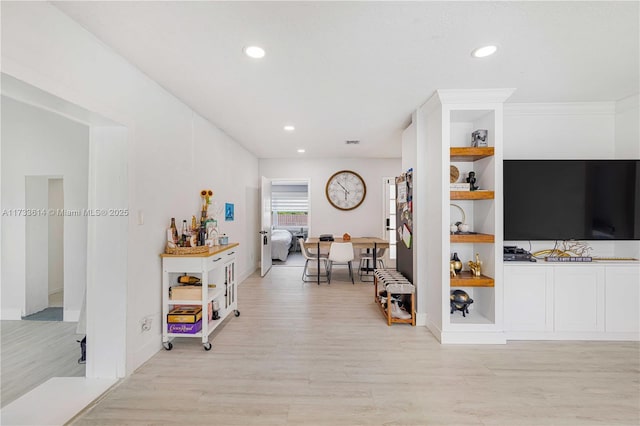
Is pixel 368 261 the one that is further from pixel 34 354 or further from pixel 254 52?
pixel 34 354

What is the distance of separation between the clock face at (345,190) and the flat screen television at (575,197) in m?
3.33

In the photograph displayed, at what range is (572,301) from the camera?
8.43 feet

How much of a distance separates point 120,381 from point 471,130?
157 inches

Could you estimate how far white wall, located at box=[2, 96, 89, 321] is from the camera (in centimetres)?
308

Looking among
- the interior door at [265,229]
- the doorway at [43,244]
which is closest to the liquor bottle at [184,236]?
the doorway at [43,244]

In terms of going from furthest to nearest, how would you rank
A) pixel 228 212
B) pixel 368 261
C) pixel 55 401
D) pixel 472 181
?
pixel 368 261
pixel 228 212
pixel 472 181
pixel 55 401

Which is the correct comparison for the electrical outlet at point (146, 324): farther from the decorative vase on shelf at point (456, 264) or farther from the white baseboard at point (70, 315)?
the decorative vase on shelf at point (456, 264)

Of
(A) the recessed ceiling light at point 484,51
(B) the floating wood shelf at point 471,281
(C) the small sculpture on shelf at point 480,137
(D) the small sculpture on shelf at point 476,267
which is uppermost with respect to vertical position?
(A) the recessed ceiling light at point 484,51

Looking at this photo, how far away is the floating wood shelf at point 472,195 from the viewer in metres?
2.53

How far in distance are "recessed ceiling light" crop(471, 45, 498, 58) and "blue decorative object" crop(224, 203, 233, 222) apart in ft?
11.5

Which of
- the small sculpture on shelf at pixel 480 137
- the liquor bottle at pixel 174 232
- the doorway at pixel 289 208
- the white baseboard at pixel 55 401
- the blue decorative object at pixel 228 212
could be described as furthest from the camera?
the doorway at pixel 289 208

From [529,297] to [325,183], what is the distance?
4089 millimetres

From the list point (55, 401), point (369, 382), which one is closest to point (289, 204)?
point (369, 382)

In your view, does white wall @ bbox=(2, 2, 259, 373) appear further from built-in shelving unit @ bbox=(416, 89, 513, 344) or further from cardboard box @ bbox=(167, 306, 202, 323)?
built-in shelving unit @ bbox=(416, 89, 513, 344)
